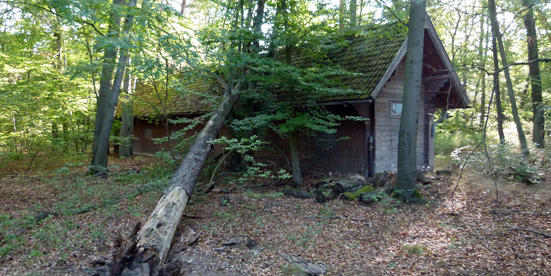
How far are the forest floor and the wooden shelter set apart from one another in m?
2.72

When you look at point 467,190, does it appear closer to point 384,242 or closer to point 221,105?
point 384,242

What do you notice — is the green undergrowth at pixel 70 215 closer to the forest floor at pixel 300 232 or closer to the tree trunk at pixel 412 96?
the forest floor at pixel 300 232

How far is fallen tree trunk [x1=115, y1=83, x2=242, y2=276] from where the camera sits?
4.86 metres

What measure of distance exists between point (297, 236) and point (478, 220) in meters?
4.07

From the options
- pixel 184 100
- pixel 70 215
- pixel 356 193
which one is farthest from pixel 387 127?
pixel 184 100

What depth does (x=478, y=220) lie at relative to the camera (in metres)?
7.29

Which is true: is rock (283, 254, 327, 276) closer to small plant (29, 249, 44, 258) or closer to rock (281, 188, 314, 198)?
rock (281, 188, 314, 198)

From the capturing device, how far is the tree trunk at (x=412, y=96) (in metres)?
8.94

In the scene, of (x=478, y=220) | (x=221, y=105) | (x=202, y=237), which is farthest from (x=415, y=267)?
(x=221, y=105)

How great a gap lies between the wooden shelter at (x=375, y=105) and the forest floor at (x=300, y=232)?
2.72 metres

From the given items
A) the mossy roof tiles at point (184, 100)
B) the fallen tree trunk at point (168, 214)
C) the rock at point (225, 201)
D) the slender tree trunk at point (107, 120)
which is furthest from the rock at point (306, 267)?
the slender tree trunk at point (107, 120)

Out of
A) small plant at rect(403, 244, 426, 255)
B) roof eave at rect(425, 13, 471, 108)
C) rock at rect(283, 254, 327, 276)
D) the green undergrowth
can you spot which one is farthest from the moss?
roof eave at rect(425, 13, 471, 108)

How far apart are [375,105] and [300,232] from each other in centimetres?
652

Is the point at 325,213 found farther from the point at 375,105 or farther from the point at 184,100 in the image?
the point at 184,100
